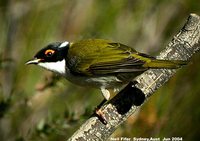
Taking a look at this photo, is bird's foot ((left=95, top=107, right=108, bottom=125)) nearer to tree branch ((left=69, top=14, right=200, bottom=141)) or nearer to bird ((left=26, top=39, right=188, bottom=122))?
tree branch ((left=69, top=14, right=200, bottom=141))

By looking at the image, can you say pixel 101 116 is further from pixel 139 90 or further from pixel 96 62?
pixel 96 62

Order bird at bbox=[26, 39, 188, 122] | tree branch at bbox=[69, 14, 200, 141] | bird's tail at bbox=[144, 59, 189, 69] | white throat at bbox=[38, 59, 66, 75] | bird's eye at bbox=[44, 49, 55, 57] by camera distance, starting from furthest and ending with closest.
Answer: bird's eye at bbox=[44, 49, 55, 57], white throat at bbox=[38, 59, 66, 75], bird at bbox=[26, 39, 188, 122], bird's tail at bbox=[144, 59, 189, 69], tree branch at bbox=[69, 14, 200, 141]

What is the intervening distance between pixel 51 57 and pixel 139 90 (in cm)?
99

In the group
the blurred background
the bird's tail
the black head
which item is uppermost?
the bird's tail

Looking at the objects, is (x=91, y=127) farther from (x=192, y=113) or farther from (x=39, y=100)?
(x=39, y=100)

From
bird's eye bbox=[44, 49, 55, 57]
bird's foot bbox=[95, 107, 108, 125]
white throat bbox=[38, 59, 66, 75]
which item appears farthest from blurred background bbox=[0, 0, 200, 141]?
bird's foot bbox=[95, 107, 108, 125]

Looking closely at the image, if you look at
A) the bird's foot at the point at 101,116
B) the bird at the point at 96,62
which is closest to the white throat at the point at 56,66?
the bird at the point at 96,62

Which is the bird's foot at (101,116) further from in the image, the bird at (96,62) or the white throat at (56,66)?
the white throat at (56,66)

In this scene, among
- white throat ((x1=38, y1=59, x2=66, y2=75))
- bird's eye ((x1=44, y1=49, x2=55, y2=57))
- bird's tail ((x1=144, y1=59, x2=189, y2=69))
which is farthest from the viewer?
bird's eye ((x1=44, y1=49, x2=55, y2=57))

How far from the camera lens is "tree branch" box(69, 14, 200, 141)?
11.3ft

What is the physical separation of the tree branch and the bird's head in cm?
74

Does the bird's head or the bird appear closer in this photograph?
the bird

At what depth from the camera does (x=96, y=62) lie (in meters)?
4.30

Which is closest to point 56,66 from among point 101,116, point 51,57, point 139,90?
point 51,57
